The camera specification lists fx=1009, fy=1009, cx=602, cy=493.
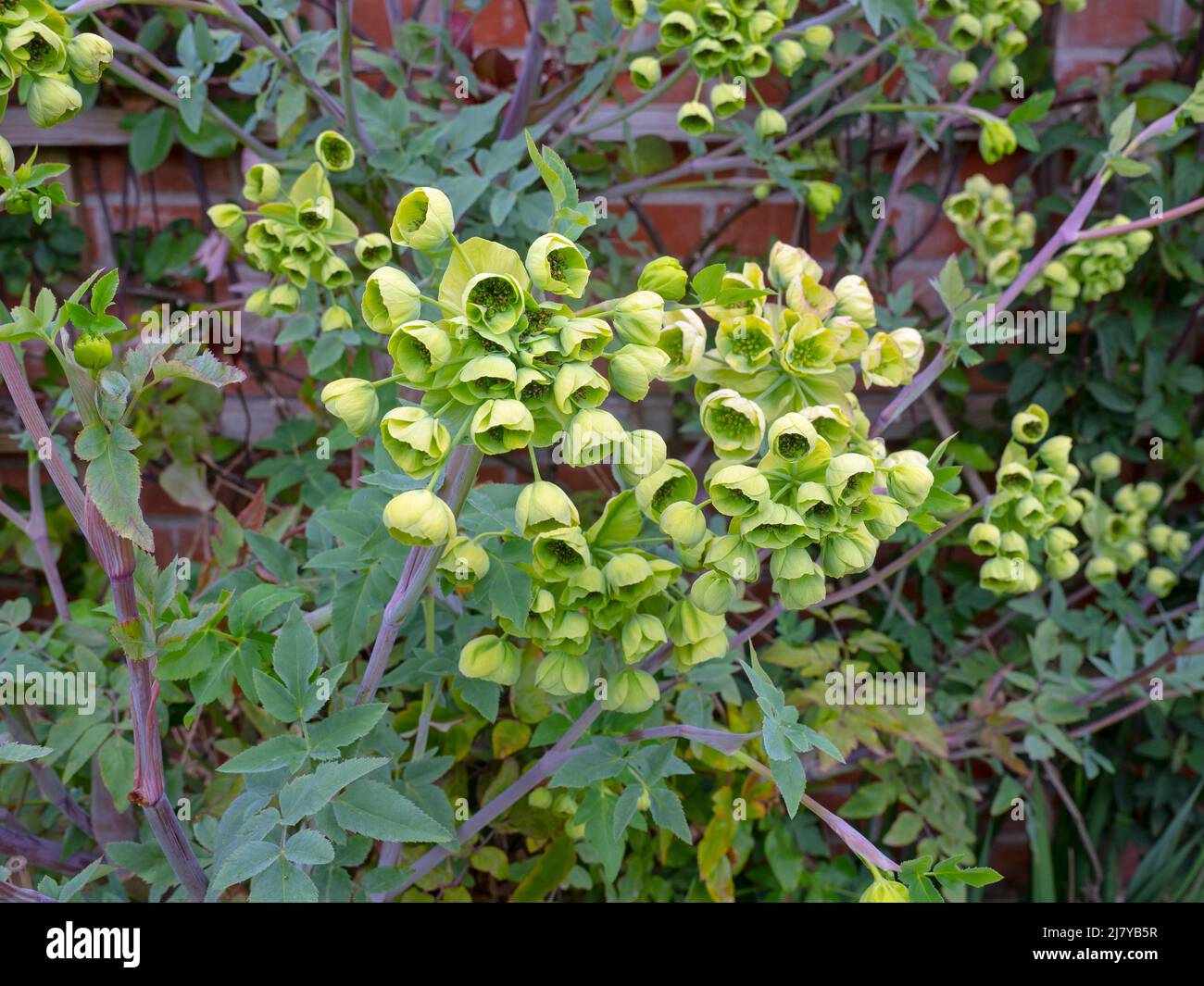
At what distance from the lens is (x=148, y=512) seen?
4.86 ft

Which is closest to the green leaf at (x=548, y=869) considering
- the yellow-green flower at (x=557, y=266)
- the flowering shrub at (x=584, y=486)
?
the flowering shrub at (x=584, y=486)

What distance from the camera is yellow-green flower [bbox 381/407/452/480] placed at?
47cm

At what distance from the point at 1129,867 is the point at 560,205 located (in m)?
1.55

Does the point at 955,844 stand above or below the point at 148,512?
below

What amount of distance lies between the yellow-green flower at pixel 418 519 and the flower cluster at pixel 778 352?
16cm

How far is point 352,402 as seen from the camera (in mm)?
521

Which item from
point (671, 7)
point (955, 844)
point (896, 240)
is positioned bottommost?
point (955, 844)

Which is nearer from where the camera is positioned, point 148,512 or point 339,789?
point 339,789

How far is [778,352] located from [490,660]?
0.85 feet

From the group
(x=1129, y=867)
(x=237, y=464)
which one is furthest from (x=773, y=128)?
(x=1129, y=867)

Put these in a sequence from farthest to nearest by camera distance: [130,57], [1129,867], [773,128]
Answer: [1129,867] < [130,57] < [773,128]

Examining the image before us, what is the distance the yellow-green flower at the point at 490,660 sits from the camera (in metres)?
0.62

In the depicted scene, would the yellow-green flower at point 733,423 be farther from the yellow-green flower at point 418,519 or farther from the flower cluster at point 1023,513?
the flower cluster at point 1023,513
